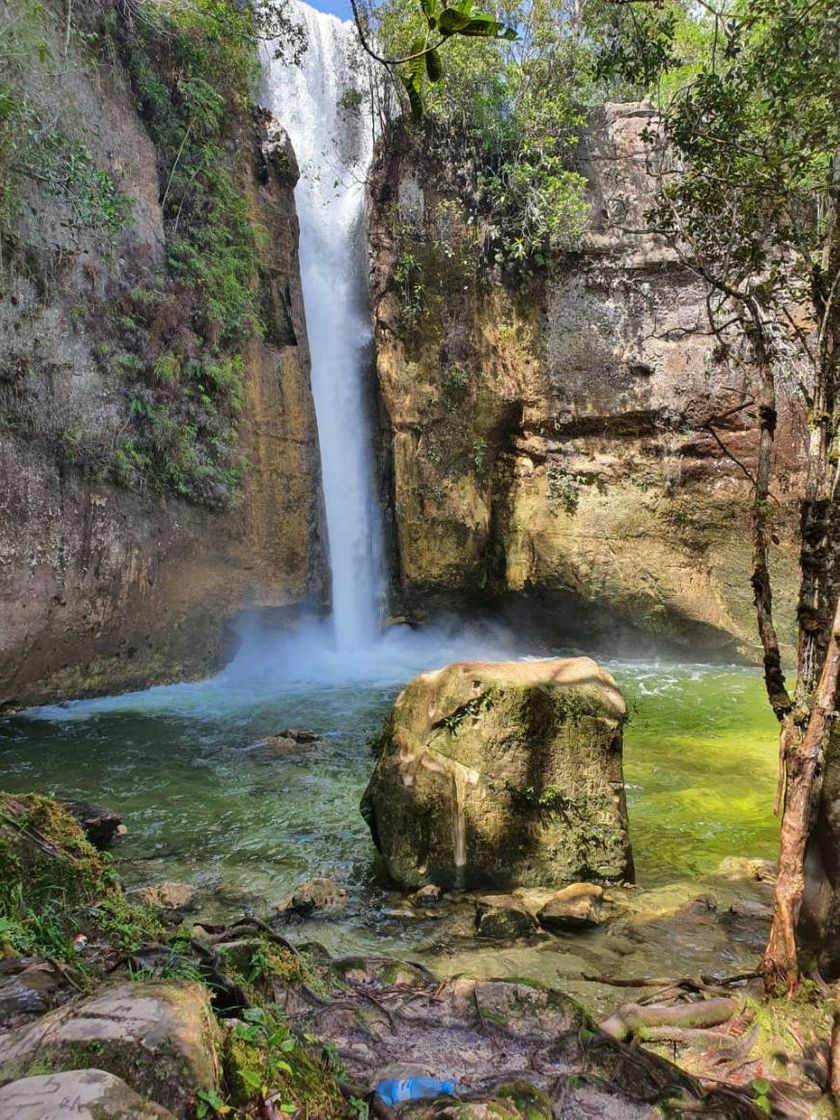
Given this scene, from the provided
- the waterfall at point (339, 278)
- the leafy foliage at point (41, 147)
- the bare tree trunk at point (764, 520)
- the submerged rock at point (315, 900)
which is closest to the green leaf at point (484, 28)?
the bare tree trunk at point (764, 520)

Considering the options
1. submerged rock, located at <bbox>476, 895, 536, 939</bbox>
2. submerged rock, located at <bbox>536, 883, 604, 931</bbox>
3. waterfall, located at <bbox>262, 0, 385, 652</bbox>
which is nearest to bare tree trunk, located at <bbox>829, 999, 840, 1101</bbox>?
submerged rock, located at <bbox>536, 883, 604, 931</bbox>

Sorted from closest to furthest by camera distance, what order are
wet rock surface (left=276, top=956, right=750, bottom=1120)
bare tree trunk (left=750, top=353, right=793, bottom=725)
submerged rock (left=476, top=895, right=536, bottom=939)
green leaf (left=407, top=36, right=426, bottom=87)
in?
green leaf (left=407, top=36, right=426, bottom=87), wet rock surface (left=276, top=956, right=750, bottom=1120), bare tree trunk (left=750, top=353, right=793, bottom=725), submerged rock (left=476, top=895, right=536, bottom=939)

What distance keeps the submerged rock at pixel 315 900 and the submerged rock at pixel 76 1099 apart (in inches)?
124

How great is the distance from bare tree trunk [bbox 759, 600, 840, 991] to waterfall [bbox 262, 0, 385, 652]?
11489 mm

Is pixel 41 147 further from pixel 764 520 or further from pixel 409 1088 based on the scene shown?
pixel 409 1088

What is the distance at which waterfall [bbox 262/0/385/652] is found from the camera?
14.6 m

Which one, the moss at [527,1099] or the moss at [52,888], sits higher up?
the moss at [52,888]

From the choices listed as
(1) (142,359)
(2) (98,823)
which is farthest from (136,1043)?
(1) (142,359)

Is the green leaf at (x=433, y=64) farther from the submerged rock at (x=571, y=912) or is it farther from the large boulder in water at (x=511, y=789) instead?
the submerged rock at (x=571, y=912)

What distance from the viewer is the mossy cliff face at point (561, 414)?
13.8 metres

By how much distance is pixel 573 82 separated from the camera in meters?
14.5

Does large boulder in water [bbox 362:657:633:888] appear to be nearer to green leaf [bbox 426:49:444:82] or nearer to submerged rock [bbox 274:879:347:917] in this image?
submerged rock [bbox 274:879:347:917]

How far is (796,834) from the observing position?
317 cm

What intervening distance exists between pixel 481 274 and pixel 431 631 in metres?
7.10
